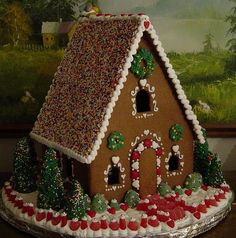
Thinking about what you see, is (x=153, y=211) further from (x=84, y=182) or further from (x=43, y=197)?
(x=43, y=197)

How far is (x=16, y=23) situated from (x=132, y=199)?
92cm

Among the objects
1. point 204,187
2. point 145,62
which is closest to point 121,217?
point 204,187

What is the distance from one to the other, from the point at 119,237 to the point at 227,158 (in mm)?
941

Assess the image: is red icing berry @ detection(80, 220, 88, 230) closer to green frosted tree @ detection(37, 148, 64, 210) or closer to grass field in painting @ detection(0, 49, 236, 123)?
green frosted tree @ detection(37, 148, 64, 210)

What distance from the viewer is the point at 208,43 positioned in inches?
86.6

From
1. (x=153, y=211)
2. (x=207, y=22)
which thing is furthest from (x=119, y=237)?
(x=207, y=22)

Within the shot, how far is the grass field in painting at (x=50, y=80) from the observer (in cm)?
214

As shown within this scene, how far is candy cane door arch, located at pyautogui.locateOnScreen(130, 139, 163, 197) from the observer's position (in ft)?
5.54

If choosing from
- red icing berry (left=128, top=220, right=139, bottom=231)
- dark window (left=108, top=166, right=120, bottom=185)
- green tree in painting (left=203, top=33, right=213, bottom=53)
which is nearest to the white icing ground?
red icing berry (left=128, top=220, right=139, bottom=231)

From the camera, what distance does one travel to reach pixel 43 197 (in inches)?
64.4

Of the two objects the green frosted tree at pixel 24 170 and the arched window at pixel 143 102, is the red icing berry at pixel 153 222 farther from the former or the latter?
the green frosted tree at pixel 24 170

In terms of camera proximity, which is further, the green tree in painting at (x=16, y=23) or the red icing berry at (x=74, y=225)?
the green tree in painting at (x=16, y=23)

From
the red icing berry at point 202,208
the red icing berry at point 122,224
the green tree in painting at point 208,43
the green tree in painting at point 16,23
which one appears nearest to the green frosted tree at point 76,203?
the red icing berry at point 122,224

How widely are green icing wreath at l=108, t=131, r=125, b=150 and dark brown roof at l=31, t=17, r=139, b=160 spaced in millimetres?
67
